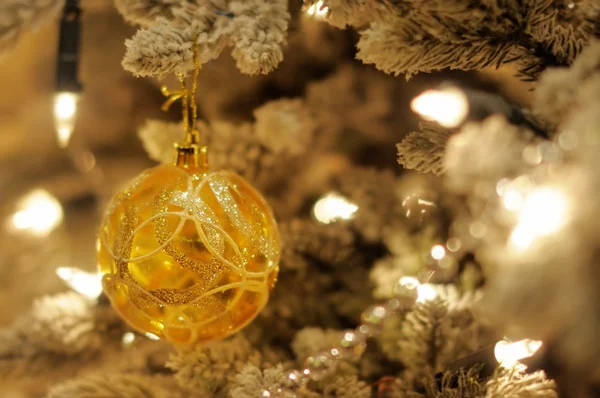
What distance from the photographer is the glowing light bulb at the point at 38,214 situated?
0.88m

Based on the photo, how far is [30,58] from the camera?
89cm

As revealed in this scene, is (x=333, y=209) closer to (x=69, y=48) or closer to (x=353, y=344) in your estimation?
(x=353, y=344)

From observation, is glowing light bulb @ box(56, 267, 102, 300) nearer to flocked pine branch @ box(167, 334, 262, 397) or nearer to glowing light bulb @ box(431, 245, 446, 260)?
flocked pine branch @ box(167, 334, 262, 397)

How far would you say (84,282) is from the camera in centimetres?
69

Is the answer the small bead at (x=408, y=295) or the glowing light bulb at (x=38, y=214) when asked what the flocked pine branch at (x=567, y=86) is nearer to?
the small bead at (x=408, y=295)

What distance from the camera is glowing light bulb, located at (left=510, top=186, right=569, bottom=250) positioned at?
0.33 metres

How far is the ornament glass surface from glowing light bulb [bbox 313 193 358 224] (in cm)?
14

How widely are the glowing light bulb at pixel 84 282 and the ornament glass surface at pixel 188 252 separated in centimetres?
19

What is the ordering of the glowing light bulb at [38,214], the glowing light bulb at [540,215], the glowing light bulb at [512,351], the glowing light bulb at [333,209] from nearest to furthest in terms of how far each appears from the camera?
the glowing light bulb at [540,215] < the glowing light bulb at [512,351] < the glowing light bulb at [333,209] < the glowing light bulb at [38,214]

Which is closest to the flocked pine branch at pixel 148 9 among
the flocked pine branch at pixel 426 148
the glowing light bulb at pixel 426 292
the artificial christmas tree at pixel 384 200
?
the artificial christmas tree at pixel 384 200

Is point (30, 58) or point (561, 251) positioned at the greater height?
point (30, 58)

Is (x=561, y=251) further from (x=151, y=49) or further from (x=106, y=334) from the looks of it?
(x=106, y=334)

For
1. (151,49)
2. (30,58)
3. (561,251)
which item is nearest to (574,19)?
(561,251)

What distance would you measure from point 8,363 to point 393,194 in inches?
18.2
